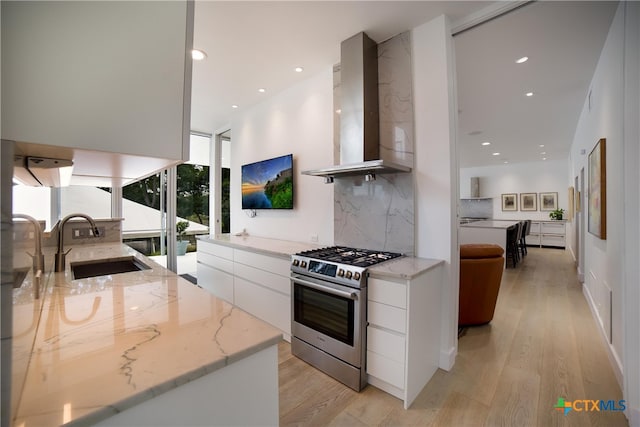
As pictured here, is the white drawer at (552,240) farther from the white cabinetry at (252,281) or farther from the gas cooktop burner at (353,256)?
the white cabinetry at (252,281)

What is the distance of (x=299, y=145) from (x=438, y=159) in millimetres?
1787

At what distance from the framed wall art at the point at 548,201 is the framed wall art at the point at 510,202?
0.70m

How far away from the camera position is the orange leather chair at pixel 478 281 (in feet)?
9.22

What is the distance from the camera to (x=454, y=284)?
2.29 m

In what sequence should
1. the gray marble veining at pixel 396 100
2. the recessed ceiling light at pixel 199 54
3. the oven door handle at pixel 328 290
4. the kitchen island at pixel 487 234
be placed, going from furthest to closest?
1. the kitchen island at pixel 487 234
2. the recessed ceiling light at pixel 199 54
3. the gray marble veining at pixel 396 100
4. the oven door handle at pixel 328 290

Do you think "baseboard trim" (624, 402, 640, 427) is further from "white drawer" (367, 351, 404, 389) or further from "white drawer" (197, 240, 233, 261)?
"white drawer" (197, 240, 233, 261)

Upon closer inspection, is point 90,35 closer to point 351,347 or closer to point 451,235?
point 351,347

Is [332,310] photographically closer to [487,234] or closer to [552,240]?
[487,234]

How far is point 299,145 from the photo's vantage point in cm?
347

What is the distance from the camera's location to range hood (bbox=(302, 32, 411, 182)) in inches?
96.9

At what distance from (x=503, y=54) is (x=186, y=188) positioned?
5006 mm

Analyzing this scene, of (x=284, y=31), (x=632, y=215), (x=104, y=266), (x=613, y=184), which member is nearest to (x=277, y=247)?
(x=104, y=266)

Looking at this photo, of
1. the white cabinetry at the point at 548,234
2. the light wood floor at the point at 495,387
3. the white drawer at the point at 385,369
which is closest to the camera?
the light wood floor at the point at 495,387

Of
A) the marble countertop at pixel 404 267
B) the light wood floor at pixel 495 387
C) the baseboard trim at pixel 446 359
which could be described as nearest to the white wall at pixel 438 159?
the baseboard trim at pixel 446 359
